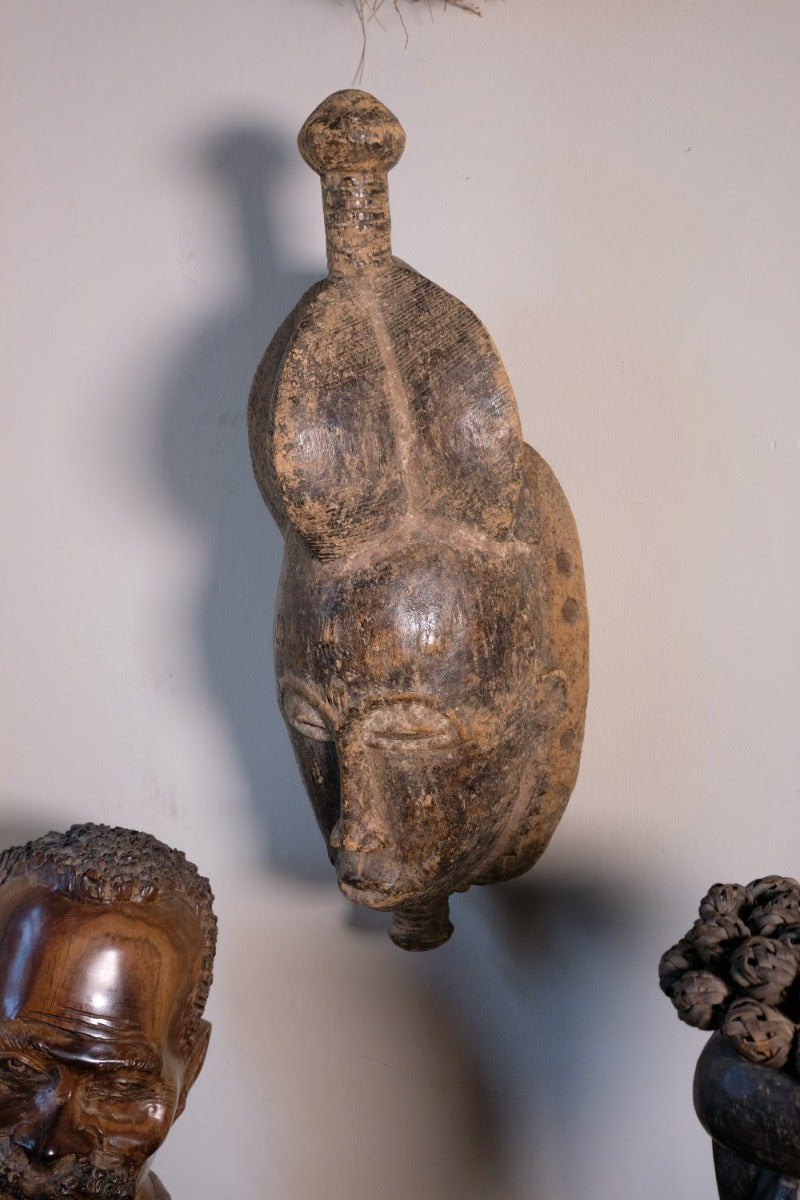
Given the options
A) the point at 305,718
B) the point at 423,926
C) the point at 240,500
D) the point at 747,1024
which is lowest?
the point at 423,926

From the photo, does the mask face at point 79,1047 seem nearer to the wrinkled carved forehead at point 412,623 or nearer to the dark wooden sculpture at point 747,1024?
the wrinkled carved forehead at point 412,623

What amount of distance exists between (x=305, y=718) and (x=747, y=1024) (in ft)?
1.25

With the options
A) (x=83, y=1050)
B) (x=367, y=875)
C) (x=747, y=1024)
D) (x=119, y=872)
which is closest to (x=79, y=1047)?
(x=83, y=1050)

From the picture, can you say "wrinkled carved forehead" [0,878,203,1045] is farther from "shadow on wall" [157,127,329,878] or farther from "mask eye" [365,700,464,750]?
"shadow on wall" [157,127,329,878]

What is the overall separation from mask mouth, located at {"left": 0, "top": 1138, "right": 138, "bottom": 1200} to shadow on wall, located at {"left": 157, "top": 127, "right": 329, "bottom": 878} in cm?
44

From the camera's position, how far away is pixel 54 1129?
0.98 metres

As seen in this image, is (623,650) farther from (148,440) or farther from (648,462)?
(148,440)

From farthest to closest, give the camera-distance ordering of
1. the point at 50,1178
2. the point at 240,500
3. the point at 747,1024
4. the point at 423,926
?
1. the point at 240,500
2. the point at 423,926
3. the point at 50,1178
4. the point at 747,1024

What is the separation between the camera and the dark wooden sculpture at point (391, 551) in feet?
3.22

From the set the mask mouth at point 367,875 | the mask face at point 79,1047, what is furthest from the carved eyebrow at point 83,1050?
the mask mouth at point 367,875

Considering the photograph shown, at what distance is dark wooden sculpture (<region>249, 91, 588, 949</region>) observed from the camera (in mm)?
981

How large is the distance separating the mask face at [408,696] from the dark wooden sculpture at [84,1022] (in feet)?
0.50

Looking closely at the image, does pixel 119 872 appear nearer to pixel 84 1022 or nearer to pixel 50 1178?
pixel 84 1022

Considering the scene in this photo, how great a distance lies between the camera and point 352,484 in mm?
978
